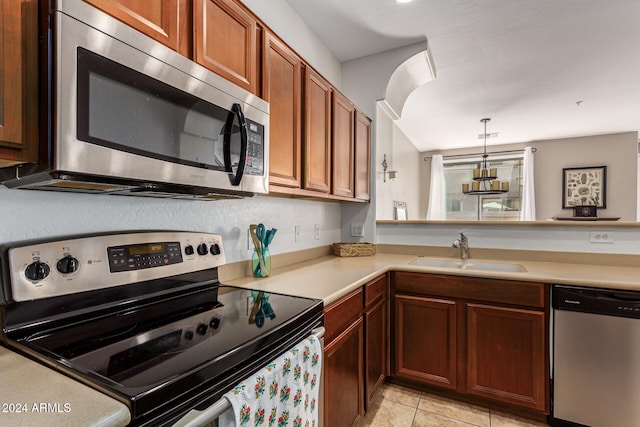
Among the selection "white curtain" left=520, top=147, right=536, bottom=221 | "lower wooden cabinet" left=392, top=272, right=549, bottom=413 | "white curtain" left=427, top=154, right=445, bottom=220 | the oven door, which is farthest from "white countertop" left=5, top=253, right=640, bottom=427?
"white curtain" left=427, top=154, right=445, bottom=220

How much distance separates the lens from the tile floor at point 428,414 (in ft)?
5.93

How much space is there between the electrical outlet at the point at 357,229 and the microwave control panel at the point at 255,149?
5.27 feet

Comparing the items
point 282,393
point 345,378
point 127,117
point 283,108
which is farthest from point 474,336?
point 127,117

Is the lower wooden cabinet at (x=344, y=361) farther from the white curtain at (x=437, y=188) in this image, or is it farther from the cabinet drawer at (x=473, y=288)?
the white curtain at (x=437, y=188)

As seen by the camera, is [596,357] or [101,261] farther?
[596,357]

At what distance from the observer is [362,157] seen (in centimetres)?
256

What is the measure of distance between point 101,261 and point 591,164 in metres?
6.79

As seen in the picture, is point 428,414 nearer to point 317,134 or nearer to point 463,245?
point 463,245

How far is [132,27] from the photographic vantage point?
88 cm

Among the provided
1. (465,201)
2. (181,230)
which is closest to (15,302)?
(181,230)

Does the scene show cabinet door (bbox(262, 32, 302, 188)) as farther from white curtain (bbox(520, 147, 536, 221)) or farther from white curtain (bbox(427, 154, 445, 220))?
white curtain (bbox(520, 147, 536, 221))

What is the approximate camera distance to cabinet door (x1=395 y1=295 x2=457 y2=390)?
1.96 m

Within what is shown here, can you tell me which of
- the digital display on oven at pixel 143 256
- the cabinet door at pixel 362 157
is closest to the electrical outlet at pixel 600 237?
the cabinet door at pixel 362 157

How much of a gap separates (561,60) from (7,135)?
3.71 metres
